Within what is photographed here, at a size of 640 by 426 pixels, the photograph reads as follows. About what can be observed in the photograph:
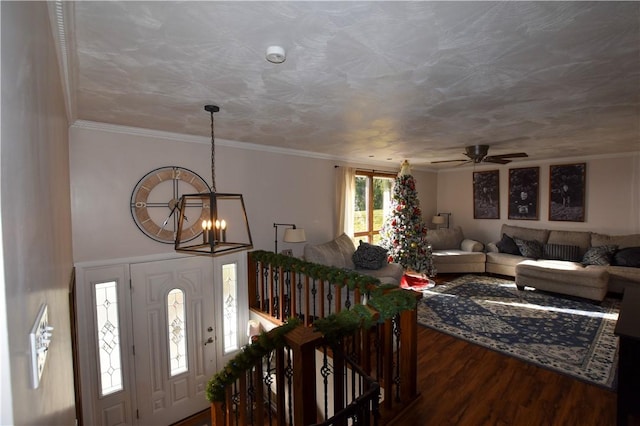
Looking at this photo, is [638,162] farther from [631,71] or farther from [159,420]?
[159,420]

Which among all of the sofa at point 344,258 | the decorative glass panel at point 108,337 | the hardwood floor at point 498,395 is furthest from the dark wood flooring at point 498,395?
the decorative glass panel at point 108,337

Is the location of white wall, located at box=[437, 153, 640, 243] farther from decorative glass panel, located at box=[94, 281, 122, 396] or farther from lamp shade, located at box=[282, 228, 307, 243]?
decorative glass panel, located at box=[94, 281, 122, 396]

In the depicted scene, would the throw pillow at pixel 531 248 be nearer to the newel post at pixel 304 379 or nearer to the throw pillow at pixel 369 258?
the throw pillow at pixel 369 258

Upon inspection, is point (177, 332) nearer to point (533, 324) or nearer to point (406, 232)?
point (406, 232)

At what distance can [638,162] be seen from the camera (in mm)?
5602

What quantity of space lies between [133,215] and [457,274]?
6555 millimetres

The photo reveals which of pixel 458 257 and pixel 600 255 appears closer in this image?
pixel 600 255

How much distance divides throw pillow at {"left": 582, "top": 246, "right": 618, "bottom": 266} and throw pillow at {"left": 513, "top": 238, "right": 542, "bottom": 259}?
0.74 m

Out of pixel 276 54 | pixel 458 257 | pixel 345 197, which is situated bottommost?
pixel 458 257

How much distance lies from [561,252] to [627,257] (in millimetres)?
945

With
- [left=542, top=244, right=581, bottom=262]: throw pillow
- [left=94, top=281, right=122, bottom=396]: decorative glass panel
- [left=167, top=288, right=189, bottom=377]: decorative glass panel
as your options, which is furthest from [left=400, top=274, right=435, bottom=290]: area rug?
[left=94, top=281, right=122, bottom=396]: decorative glass panel

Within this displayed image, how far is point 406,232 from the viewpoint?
6.11 metres

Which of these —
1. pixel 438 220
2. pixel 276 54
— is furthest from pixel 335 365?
pixel 438 220

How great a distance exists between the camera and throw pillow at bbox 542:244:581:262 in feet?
19.2
